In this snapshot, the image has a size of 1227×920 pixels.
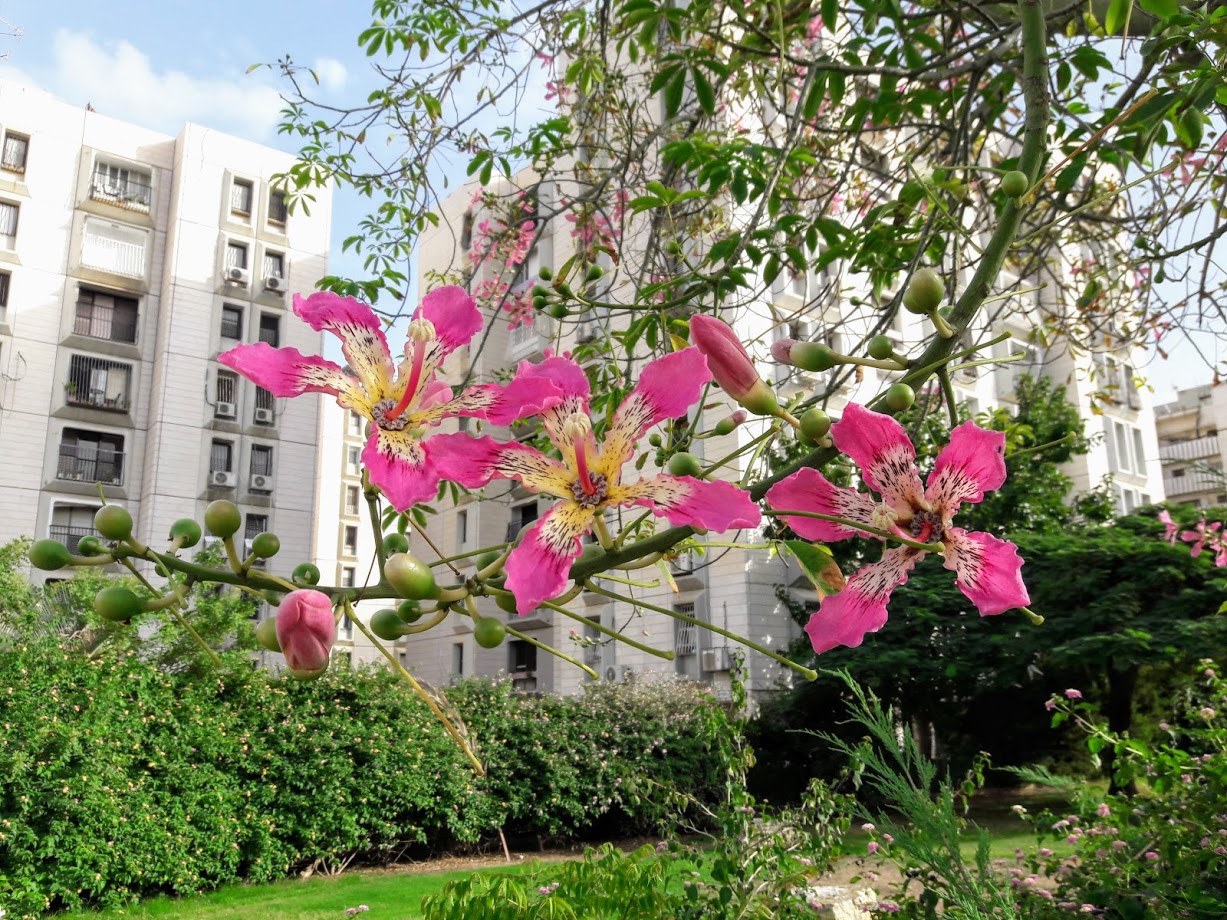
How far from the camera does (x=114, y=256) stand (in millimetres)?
17375

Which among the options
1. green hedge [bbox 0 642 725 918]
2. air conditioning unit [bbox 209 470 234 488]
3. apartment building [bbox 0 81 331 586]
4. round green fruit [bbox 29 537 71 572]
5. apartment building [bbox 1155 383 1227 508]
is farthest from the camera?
apartment building [bbox 1155 383 1227 508]

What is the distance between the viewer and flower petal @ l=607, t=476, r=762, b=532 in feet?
1.60

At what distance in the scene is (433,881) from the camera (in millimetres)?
6605

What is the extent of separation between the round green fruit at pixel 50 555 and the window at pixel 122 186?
19.5 m

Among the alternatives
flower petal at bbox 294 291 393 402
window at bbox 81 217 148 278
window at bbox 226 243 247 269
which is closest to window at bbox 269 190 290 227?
window at bbox 226 243 247 269

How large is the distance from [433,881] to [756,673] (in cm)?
737

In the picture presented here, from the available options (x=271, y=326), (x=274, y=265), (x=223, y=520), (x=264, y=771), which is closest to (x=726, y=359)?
(x=223, y=520)

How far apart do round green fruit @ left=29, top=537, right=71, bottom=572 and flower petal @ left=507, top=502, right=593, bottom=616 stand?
0.27 metres

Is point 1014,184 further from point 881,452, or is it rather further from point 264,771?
point 264,771

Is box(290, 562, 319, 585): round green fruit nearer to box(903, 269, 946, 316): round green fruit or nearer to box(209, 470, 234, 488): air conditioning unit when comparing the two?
box(903, 269, 946, 316): round green fruit

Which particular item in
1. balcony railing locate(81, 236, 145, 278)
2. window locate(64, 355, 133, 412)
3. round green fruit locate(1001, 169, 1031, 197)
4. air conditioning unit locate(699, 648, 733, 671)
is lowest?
air conditioning unit locate(699, 648, 733, 671)

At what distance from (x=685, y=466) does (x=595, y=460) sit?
64mm

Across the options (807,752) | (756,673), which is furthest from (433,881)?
(756,673)

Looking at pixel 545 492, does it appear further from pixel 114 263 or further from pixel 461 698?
pixel 114 263
